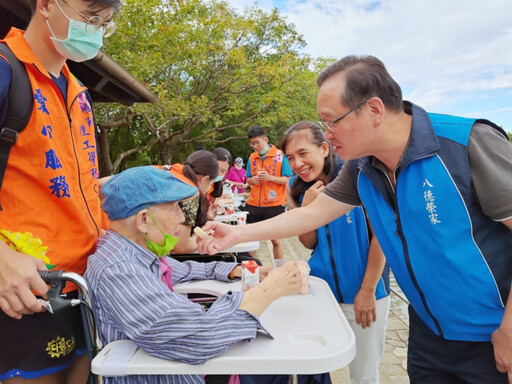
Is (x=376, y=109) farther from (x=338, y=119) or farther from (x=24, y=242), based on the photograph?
(x=24, y=242)

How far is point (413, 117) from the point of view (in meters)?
1.45

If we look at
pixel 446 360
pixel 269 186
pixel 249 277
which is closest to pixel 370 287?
pixel 446 360

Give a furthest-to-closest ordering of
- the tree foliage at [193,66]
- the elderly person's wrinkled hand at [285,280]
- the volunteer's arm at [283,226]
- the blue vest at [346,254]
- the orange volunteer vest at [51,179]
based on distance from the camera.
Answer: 1. the tree foliage at [193,66]
2. the blue vest at [346,254]
3. the volunteer's arm at [283,226]
4. the elderly person's wrinkled hand at [285,280]
5. the orange volunteer vest at [51,179]

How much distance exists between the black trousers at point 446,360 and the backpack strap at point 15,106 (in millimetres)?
1924

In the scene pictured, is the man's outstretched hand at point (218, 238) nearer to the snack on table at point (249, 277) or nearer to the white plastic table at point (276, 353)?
the snack on table at point (249, 277)

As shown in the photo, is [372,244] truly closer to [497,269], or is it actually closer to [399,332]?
[497,269]

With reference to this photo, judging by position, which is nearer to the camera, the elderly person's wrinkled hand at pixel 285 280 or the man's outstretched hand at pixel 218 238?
the elderly person's wrinkled hand at pixel 285 280

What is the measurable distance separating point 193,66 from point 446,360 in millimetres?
10594

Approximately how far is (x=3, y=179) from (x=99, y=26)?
0.87 meters

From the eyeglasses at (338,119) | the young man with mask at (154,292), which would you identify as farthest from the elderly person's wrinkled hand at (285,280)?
the eyeglasses at (338,119)

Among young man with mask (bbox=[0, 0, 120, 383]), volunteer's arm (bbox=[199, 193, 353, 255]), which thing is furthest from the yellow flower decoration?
volunteer's arm (bbox=[199, 193, 353, 255])

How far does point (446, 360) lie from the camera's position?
1.51m

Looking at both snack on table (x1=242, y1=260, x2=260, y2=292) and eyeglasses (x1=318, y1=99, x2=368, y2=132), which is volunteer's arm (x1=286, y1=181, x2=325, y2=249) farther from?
eyeglasses (x1=318, y1=99, x2=368, y2=132)

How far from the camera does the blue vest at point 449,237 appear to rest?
131cm
